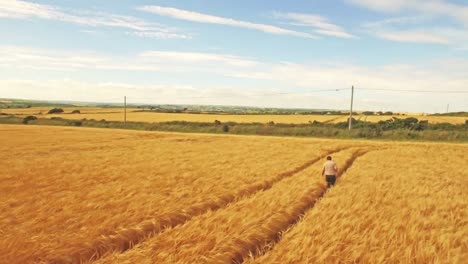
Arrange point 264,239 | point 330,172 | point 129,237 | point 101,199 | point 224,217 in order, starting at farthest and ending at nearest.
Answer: point 330,172
point 101,199
point 224,217
point 264,239
point 129,237

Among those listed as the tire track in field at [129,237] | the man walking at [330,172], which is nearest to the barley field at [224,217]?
the tire track in field at [129,237]

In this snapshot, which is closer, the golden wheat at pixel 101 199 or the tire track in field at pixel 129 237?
the tire track in field at pixel 129 237

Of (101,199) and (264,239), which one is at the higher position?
(264,239)

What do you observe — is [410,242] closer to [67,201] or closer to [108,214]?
[108,214]

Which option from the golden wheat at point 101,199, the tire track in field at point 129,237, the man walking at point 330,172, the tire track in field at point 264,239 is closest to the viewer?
the tire track in field at point 129,237

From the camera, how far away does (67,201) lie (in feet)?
36.4

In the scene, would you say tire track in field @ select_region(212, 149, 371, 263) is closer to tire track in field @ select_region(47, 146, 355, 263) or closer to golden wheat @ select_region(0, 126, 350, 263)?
tire track in field @ select_region(47, 146, 355, 263)

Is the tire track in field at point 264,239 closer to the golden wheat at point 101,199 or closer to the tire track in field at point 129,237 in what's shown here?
the tire track in field at point 129,237

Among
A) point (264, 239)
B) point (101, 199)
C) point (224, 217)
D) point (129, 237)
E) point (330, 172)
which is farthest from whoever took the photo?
point (330, 172)

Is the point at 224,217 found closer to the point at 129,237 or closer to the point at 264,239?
the point at 264,239

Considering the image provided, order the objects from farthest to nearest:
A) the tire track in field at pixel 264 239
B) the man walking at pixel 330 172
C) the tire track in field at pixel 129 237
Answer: the man walking at pixel 330 172 < the tire track in field at pixel 264 239 < the tire track in field at pixel 129 237

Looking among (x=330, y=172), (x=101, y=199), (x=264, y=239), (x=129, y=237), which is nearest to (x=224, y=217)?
(x=264, y=239)

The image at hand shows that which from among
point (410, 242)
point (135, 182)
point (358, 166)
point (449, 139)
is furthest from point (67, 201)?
point (449, 139)

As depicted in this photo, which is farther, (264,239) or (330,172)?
(330,172)
